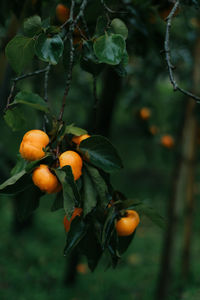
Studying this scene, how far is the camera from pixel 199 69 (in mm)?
1972

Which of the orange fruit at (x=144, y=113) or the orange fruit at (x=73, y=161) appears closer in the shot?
the orange fruit at (x=73, y=161)

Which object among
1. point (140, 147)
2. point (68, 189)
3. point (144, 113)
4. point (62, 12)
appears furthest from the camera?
point (140, 147)

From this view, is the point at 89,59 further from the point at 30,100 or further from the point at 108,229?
the point at 108,229

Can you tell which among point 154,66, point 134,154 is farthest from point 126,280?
point 134,154

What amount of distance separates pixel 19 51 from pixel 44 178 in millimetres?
250

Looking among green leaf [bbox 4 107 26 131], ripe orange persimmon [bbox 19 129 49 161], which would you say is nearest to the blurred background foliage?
green leaf [bbox 4 107 26 131]

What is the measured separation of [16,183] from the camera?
0.65 meters

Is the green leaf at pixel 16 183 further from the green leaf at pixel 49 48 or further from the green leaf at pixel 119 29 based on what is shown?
the green leaf at pixel 119 29

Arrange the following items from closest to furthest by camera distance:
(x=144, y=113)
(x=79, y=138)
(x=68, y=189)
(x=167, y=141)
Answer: (x=68, y=189) → (x=79, y=138) → (x=144, y=113) → (x=167, y=141)

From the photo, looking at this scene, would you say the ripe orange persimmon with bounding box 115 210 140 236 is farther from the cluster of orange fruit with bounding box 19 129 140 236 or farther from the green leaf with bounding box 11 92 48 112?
the green leaf with bounding box 11 92 48 112

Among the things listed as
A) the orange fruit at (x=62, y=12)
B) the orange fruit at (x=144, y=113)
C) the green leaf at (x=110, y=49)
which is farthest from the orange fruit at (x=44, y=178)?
the orange fruit at (x=144, y=113)

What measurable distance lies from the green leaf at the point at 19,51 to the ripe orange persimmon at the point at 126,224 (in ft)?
1.11

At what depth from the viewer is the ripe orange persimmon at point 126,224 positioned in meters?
0.67

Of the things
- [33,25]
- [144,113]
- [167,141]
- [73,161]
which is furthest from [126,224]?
[167,141]
